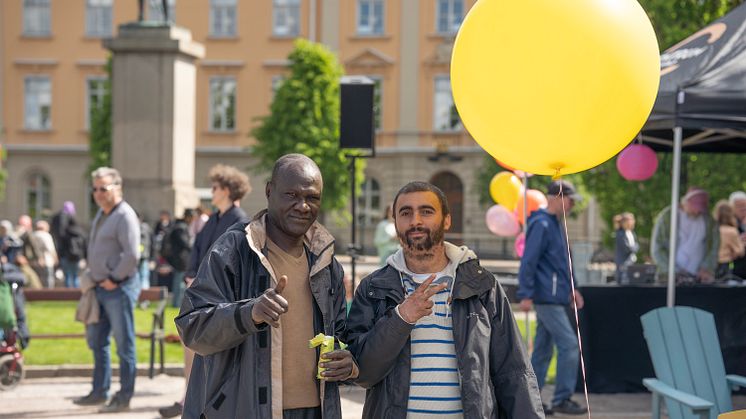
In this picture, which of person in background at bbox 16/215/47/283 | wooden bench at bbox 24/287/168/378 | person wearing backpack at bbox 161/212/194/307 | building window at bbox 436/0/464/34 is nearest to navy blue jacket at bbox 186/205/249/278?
wooden bench at bbox 24/287/168/378

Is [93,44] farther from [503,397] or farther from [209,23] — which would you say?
[503,397]

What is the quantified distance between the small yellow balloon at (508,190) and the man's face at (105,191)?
548 centimetres

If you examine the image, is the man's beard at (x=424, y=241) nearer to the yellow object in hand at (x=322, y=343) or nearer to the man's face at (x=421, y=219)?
the man's face at (x=421, y=219)

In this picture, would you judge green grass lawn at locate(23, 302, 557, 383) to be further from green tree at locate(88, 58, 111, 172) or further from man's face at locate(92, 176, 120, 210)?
green tree at locate(88, 58, 111, 172)

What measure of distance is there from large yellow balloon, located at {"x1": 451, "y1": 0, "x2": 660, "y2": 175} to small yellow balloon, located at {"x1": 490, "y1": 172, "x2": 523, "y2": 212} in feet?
26.7

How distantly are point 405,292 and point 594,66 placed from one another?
119 centimetres

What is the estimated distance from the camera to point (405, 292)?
4168 millimetres

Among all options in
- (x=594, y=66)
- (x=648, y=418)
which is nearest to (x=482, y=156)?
(x=648, y=418)

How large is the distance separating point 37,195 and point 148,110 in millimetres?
28268

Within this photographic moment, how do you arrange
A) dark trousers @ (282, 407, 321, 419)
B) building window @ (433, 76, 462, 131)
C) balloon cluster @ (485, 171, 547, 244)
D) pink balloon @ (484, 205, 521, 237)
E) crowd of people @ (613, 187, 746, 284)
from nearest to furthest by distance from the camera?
1. dark trousers @ (282, 407, 321, 419)
2. crowd of people @ (613, 187, 746, 284)
3. balloon cluster @ (485, 171, 547, 244)
4. pink balloon @ (484, 205, 521, 237)
5. building window @ (433, 76, 462, 131)

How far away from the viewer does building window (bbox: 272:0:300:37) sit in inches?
1766

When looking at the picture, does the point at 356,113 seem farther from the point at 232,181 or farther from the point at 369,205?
the point at 369,205

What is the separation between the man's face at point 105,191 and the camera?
28.1 ft

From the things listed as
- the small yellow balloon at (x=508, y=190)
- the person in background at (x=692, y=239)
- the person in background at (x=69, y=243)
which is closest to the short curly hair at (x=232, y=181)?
the person in background at (x=692, y=239)
